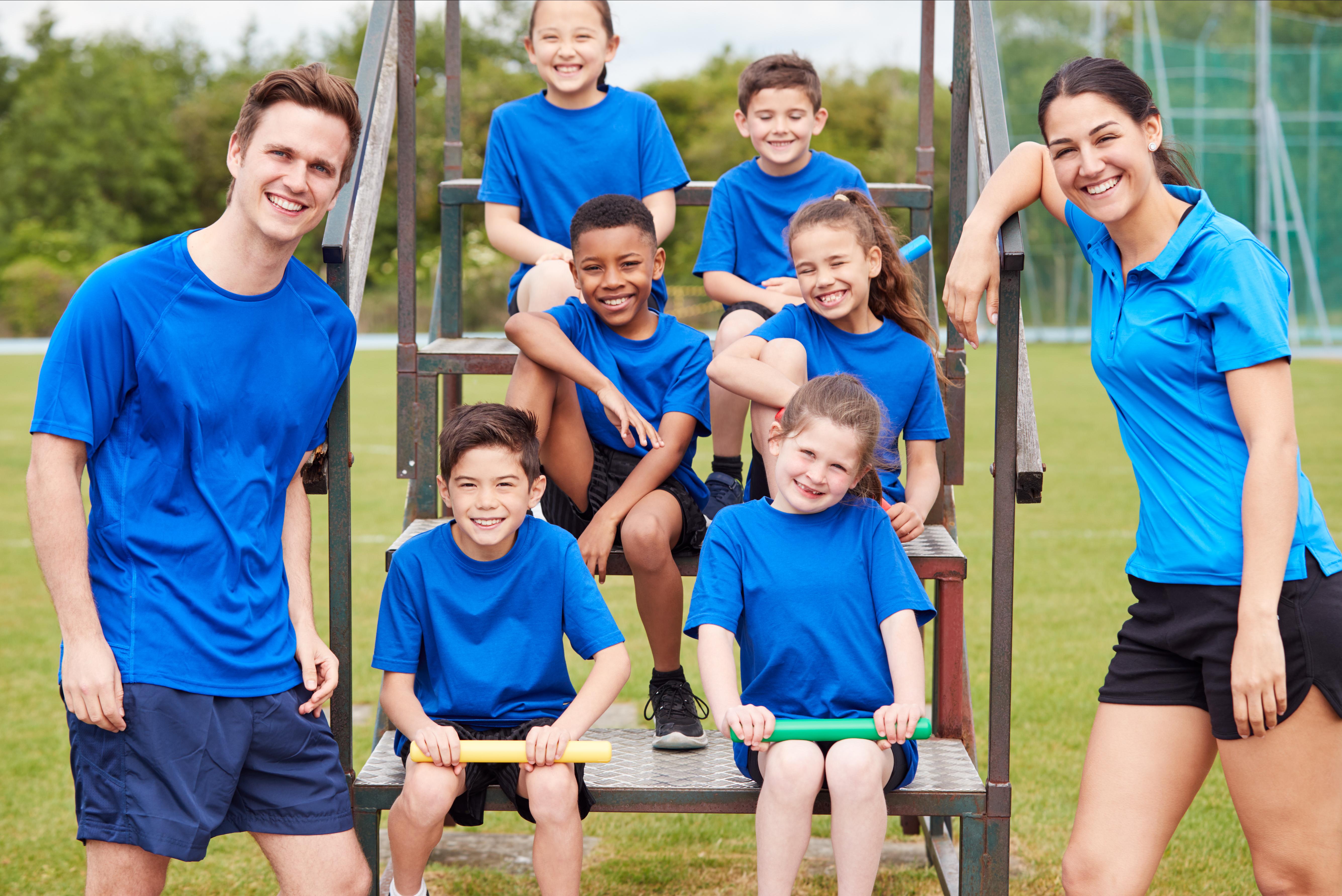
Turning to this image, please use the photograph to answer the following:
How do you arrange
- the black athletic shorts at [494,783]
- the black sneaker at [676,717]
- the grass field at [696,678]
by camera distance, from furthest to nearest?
the grass field at [696,678] < the black sneaker at [676,717] < the black athletic shorts at [494,783]

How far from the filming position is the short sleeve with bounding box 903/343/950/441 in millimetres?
3213

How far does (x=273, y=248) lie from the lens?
239 centimetres

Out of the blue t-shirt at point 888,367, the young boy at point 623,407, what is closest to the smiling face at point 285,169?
the young boy at point 623,407

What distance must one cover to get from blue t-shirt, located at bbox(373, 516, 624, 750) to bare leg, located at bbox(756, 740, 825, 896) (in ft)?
1.42

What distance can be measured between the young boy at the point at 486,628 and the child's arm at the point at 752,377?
0.55 m

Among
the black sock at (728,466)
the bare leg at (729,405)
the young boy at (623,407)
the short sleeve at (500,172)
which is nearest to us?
the young boy at (623,407)

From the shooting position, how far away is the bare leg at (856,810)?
96.6 inches

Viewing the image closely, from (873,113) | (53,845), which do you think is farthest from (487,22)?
(53,845)

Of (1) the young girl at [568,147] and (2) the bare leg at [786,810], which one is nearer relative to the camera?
(2) the bare leg at [786,810]

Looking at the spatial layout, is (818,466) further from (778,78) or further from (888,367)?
(778,78)

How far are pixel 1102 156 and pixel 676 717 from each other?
1510 millimetres

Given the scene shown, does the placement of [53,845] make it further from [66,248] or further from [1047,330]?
[66,248]

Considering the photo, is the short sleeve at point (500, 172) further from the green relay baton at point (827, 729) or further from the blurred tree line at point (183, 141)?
the blurred tree line at point (183, 141)

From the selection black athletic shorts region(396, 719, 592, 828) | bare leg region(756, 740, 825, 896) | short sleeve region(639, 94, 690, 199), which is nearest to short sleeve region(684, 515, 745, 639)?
bare leg region(756, 740, 825, 896)
